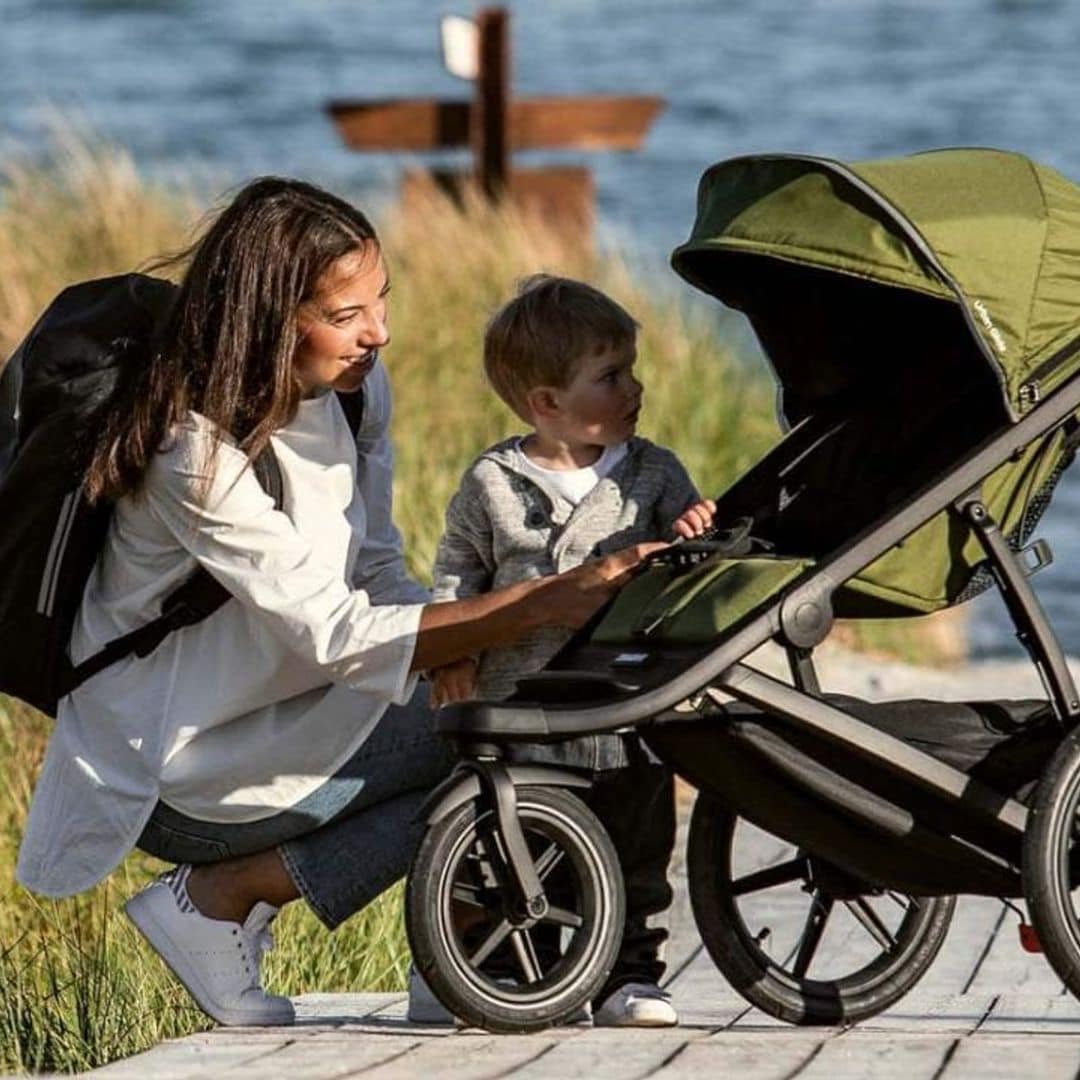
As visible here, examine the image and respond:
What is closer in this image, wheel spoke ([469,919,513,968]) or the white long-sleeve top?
wheel spoke ([469,919,513,968])

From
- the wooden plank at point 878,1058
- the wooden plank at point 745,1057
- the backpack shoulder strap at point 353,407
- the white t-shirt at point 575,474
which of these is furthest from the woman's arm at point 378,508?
the wooden plank at point 878,1058

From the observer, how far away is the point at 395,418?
33.1ft

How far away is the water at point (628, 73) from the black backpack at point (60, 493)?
1294 cm

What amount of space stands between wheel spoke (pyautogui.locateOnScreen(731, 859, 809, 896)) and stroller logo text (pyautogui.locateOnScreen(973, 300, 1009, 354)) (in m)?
0.95

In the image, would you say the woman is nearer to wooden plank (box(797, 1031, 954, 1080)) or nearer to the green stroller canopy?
the green stroller canopy

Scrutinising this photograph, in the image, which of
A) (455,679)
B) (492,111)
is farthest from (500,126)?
(455,679)

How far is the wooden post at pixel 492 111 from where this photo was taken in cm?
1326

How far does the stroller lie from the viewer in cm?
475

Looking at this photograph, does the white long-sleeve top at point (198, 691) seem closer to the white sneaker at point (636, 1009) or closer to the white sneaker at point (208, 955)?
the white sneaker at point (208, 955)

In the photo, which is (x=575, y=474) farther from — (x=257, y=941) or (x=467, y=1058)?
(x=467, y=1058)

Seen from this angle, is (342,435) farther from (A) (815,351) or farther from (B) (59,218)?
(B) (59,218)

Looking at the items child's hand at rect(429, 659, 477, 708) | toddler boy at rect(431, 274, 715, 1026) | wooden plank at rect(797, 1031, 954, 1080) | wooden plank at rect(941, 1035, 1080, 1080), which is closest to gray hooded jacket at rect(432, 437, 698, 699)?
toddler boy at rect(431, 274, 715, 1026)

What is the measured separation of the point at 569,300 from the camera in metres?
5.32

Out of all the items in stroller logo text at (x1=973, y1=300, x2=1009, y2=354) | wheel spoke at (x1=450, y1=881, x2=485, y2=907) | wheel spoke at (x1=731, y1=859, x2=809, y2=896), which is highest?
stroller logo text at (x1=973, y1=300, x2=1009, y2=354)
